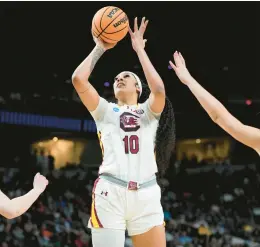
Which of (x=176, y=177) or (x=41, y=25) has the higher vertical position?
(x=41, y=25)

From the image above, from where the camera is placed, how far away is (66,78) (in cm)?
1997

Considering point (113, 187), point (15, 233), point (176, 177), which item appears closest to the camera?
point (113, 187)

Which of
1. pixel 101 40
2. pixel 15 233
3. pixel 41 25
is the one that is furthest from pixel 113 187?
pixel 41 25

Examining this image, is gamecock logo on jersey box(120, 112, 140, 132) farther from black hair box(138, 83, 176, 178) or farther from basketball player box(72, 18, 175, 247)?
black hair box(138, 83, 176, 178)

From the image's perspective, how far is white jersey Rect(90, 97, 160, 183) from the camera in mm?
4766

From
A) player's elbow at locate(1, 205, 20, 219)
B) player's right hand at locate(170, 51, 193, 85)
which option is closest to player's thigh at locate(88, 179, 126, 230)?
player's elbow at locate(1, 205, 20, 219)

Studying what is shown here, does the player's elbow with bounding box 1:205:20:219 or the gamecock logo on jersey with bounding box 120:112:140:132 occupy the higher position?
the gamecock logo on jersey with bounding box 120:112:140:132

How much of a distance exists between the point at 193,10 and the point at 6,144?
Result: 8243 millimetres

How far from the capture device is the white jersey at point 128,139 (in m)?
4.77

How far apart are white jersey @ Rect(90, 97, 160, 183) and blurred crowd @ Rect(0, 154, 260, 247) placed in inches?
313

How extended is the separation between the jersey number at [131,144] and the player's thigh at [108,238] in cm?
66

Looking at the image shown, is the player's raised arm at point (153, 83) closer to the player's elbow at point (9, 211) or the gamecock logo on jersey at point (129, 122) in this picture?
the gamecock logo on jersey at point (129, 122)

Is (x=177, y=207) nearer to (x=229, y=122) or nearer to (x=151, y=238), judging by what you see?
(x=151, y=238)

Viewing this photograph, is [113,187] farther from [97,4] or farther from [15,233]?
[97,4]
